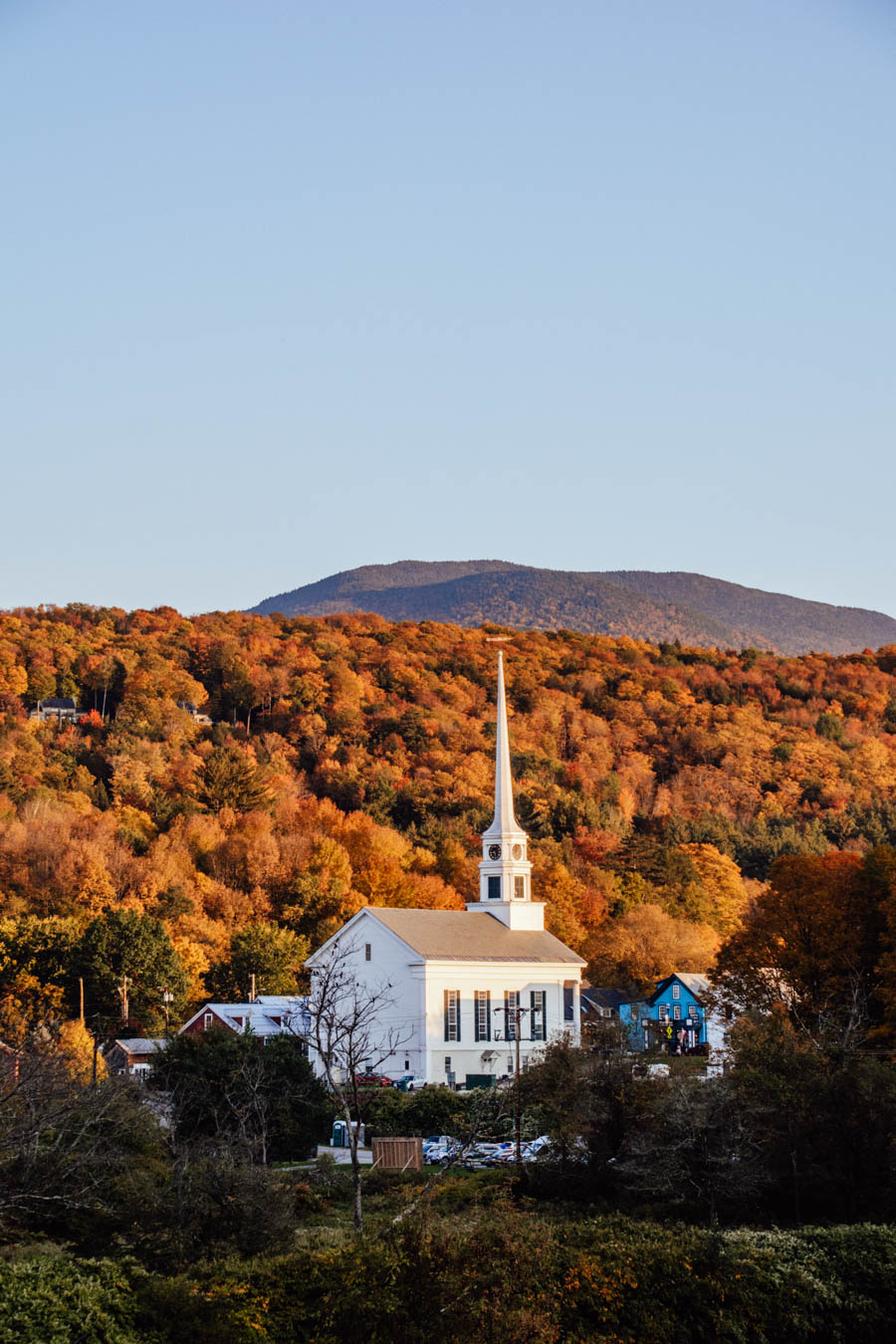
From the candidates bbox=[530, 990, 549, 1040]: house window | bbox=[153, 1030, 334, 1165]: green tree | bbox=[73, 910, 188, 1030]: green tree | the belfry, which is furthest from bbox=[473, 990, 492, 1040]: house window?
bbox=[73, 910, 188, 1030]: green tree

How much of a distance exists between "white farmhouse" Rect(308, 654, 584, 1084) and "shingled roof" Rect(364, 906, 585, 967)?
2.0 inches

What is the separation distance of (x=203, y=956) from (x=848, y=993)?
35165 millimetres

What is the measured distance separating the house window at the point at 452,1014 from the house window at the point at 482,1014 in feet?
2.60

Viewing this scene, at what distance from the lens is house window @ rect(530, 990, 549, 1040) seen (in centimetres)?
6494

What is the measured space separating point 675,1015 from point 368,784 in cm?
4265

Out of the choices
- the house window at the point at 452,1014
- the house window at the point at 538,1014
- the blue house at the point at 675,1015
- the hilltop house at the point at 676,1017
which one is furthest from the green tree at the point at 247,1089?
the blue house at the point at 675,1015

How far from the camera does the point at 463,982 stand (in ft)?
209

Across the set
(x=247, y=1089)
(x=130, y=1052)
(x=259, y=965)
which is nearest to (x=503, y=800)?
(x=259, y=965)

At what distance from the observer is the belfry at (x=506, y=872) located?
228 feet

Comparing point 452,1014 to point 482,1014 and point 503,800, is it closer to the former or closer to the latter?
point 482,1014

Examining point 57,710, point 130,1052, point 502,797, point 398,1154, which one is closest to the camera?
point 398,1154

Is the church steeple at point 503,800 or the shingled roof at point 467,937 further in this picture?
the church steeple at point 503,800

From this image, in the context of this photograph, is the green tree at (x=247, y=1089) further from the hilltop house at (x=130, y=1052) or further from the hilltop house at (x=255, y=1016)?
A: the hilltop house at (x=130, y=1052)

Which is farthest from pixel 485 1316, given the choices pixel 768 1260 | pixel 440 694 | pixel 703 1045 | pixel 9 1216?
pixel 440 694
